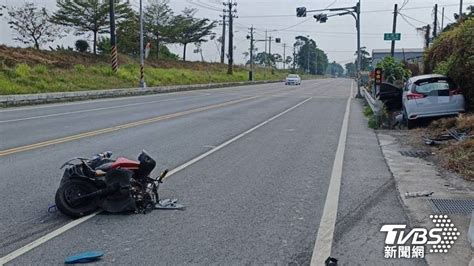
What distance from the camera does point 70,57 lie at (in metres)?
44.7

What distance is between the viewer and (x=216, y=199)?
667 cm

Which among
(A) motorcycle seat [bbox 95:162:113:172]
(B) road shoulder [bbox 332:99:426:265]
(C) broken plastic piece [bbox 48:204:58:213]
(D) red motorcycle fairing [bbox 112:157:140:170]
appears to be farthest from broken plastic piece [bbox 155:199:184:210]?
(B) road shoulder [bbox 332:99:426:265]

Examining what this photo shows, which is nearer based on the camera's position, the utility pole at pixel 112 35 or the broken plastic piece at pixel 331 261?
the broken plastic piece at pixel 331 261

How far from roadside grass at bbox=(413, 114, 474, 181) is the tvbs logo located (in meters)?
2.74

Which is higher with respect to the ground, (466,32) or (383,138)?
(466,32)

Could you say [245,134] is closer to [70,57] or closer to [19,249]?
[19,249]

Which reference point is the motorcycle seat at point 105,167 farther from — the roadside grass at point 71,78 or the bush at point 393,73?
the bush at point 393,73

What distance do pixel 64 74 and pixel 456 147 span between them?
29.5 metres

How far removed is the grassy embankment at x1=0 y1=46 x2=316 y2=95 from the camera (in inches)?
1161

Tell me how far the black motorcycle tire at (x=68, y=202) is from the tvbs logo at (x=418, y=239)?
127 inches

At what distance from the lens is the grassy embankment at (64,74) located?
29484mm

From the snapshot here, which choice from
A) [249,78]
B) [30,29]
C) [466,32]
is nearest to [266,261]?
[466,32]

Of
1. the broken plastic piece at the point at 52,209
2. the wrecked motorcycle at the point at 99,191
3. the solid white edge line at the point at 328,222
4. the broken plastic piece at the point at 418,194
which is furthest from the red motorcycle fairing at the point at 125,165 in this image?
the broken plastic piece at the point at 418,194

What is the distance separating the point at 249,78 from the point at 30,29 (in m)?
28.8
